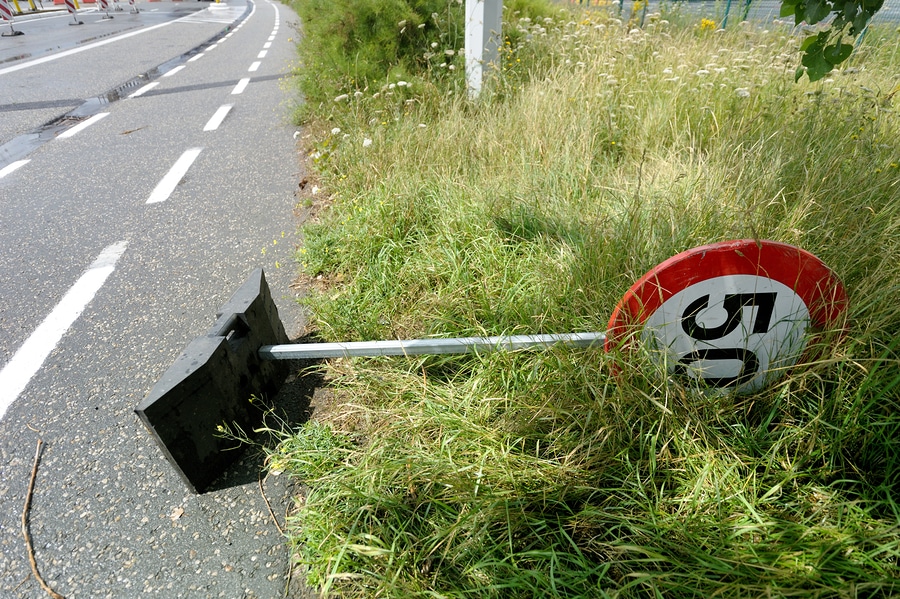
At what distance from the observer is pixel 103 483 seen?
1.83 metres

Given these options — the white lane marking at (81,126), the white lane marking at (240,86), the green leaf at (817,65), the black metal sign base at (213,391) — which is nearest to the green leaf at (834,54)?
the green leaf at (817,65)

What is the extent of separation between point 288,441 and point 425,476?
0.63 meters

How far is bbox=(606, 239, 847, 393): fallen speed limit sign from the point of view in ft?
5.16

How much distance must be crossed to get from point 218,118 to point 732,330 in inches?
259

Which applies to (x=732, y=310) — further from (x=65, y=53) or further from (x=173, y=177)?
(x=65, y=53)

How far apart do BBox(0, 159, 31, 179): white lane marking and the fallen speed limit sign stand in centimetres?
568

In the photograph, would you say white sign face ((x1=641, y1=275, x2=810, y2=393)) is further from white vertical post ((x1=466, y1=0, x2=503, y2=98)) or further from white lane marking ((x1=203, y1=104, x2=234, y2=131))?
white lane marking ((x1=203, y1=104, x2=234, y2=131))

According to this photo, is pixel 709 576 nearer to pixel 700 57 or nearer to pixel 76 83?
pixel 700 57

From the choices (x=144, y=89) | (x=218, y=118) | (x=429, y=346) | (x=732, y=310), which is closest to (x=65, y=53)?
(x=144, y=89)

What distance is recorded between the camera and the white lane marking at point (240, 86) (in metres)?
7.68

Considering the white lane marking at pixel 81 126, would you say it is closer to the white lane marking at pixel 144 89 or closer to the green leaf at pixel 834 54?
the white lane marking at pixel 144 89

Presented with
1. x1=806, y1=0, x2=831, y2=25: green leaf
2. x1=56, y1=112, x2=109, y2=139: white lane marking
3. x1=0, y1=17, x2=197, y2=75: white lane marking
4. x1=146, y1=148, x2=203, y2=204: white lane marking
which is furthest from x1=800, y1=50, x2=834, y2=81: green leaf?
x1=0, y1=17, x2=197, y2=75: white lane marking

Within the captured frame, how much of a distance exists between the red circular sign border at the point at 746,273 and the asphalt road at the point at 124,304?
4.76 ft

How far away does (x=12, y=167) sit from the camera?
4.72 meters
